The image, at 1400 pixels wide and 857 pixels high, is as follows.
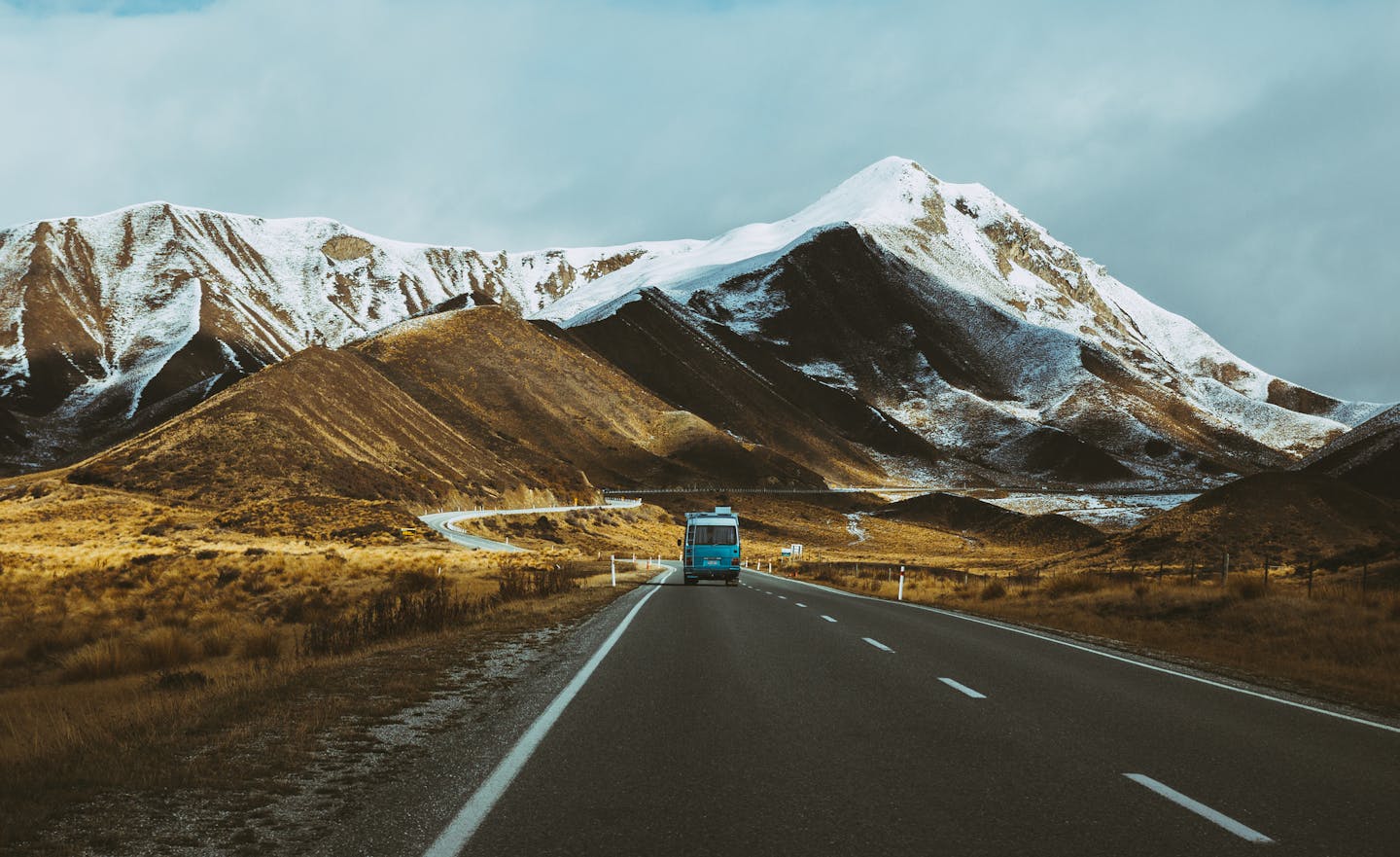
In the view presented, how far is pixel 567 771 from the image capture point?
695 cm

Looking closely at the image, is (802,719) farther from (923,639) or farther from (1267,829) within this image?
(923,639)

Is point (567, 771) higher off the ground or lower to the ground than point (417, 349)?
lower

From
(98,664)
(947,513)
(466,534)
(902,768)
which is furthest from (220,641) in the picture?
(947,513)

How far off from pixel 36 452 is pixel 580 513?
12433 cm

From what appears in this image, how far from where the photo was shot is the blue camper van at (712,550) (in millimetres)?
35344

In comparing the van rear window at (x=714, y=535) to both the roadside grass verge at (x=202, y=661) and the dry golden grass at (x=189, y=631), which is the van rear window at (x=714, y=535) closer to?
the roadside grass verge at (x=202, y=661)

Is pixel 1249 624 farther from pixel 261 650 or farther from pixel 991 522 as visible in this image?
pixel 991 522

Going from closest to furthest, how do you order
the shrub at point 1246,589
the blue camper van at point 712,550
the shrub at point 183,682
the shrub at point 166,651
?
the shrub at point 183,682 → the shrub at point 166,651 → the shrub at point 1246,589 → the blue camper van at point 712,550

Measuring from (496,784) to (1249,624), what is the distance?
18.1 meters

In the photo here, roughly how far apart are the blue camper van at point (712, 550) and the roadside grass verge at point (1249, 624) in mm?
5894

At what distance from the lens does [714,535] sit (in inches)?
1420

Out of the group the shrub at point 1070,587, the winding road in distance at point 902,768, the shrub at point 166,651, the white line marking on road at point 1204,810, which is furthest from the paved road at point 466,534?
the white line marking on road at point 1204,810

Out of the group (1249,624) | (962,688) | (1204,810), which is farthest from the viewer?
(1249,624)

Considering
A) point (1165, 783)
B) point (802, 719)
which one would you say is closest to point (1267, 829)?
point (1165, 783)
